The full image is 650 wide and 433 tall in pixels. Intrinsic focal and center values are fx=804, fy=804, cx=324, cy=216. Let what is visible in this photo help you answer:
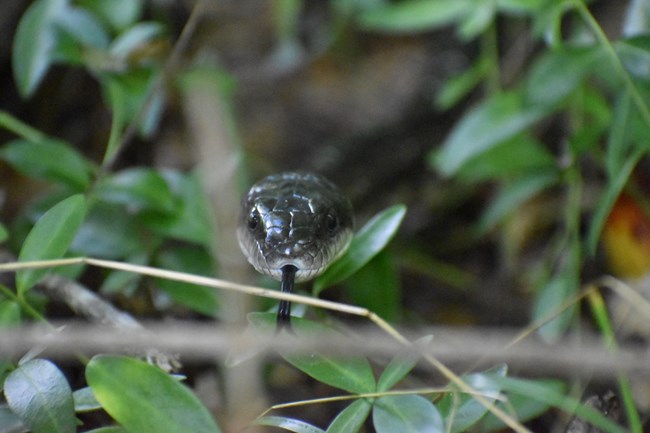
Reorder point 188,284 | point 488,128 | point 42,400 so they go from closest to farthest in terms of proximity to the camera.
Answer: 1. point 42,400
2. point 188,284
3. point 488,128

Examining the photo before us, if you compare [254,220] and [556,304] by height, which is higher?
[254,220]

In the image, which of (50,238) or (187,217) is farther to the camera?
(187,217)

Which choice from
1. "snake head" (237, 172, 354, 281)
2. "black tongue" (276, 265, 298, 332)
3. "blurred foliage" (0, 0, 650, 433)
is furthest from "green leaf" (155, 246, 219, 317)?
"black tongue" (276, 265, 298, 332)

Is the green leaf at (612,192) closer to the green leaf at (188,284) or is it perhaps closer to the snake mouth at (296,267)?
the snake mouth at (296,267)

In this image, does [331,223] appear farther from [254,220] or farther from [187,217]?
[187,217]

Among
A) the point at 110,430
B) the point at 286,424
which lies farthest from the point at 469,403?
the point at 110,430

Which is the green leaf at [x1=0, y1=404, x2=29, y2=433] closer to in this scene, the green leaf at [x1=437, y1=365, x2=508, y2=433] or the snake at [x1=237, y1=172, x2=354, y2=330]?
the snake at [x1=237, y1=172, x2=354, y2=330]
